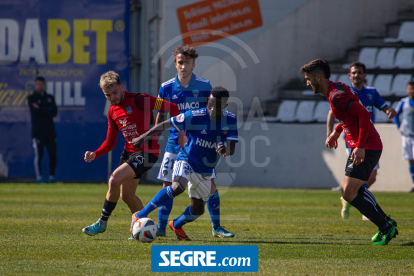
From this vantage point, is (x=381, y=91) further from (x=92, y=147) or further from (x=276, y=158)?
(x=92, y=147)

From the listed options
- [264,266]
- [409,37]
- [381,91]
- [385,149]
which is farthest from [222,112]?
[409,37]

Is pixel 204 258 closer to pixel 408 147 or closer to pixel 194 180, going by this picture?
pixel 194 180

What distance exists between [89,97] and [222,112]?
11437 millimetres

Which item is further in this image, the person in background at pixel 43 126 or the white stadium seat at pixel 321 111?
the white stadium seat at pixel 321 111

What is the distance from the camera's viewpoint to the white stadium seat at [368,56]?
61.0 feet

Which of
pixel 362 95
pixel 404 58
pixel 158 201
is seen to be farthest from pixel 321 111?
pixel 158 201

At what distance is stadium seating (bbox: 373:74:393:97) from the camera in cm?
1744

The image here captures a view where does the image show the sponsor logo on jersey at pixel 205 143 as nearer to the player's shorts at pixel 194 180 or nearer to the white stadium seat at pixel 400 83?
the player's shorts at pixel 194 180

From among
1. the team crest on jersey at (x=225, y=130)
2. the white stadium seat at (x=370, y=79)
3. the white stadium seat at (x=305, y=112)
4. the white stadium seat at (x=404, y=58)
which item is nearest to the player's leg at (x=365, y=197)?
the team crest on jersey at (x=225, y=130)

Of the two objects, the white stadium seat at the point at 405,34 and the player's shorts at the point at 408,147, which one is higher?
the white stadium seat at the point at 405,34

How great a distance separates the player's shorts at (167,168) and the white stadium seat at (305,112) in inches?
411

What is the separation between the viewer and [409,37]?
1888 centimetres

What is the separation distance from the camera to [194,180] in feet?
20.7

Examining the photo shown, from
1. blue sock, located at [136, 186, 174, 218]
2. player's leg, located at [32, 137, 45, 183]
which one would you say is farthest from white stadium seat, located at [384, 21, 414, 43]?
blue sock, located at [136, 186, 174, 218]
